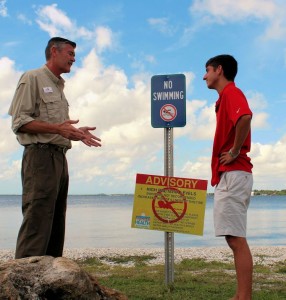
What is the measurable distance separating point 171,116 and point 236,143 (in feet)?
5.62

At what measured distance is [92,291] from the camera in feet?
11.2

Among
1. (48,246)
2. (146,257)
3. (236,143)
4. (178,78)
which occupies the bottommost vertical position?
(146,257)

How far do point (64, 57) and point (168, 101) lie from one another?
1674mm

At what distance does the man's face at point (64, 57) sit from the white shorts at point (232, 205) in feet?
6.12

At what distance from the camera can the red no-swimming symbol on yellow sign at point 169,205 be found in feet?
19.0

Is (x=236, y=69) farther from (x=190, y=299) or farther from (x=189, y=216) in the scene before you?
(x=190, y=299)

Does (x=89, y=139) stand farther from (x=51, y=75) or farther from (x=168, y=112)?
(x=168, y=112)

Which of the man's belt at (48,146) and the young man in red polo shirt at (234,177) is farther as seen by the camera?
the man's belt at (48,146)

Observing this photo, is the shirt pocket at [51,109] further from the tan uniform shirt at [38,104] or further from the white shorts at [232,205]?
the white shorts at [232,205]

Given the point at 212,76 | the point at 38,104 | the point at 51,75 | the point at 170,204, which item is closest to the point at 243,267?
the point at 170,204

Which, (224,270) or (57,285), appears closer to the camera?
(57,285)

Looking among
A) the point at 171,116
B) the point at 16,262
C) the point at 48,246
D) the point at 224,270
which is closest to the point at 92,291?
the point at 16,262

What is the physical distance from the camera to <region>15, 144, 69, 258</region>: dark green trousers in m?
4.38

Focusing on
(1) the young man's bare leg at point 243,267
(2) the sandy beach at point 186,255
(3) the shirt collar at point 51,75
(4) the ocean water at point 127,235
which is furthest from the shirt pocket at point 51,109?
(4) the ocean water at point 127,235
